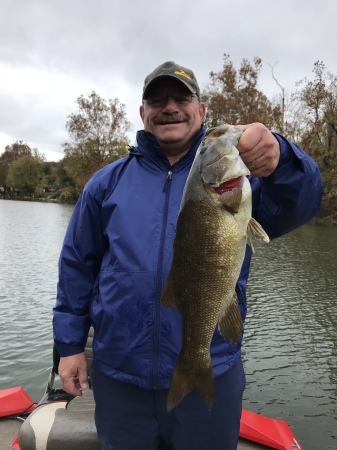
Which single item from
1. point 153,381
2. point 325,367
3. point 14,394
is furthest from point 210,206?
point 325,367

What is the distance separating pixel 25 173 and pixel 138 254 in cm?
8609

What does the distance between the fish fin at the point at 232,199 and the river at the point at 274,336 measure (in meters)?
4.94

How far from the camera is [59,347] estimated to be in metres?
2.68

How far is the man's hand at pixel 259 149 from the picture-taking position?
2.04 m

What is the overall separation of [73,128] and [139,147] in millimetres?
54929

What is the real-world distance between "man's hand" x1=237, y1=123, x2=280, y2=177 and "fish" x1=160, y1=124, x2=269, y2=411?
56 mm

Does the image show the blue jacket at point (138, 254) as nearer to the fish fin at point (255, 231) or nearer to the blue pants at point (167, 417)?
the blue pants at point (167, 417)

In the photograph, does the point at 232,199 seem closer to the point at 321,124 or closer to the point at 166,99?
the point at 166,99

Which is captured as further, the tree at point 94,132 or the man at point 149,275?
the tree at point 94,132

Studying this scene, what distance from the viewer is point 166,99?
107 inches

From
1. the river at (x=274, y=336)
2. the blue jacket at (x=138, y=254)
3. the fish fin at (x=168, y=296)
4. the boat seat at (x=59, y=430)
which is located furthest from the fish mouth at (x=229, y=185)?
the river at (x=274, y=336)

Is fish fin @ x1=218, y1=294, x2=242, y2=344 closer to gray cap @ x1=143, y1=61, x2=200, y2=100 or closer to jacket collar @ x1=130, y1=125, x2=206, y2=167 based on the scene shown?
jacket collar @ x1=130, y1=125, x2=206, y2=167

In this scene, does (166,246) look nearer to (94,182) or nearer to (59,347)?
(94,182)

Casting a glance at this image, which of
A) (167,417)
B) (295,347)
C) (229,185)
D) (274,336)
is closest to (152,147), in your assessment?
(229,185)
